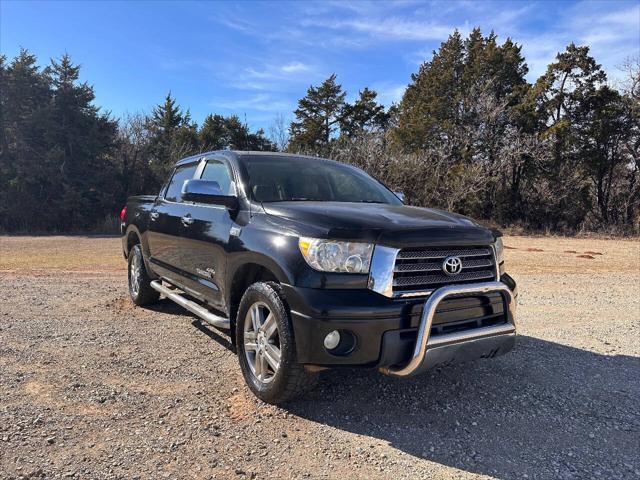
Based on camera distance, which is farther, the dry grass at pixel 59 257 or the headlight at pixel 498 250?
the dry grass at pixel 59 257

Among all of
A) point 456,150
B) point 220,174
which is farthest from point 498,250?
point 456,150

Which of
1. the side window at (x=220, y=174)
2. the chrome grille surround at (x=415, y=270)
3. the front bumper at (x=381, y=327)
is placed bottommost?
the front bumper at (x=381, y=327)

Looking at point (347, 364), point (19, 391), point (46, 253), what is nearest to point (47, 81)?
point (46, 253)

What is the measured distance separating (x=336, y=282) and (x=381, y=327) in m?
0.40

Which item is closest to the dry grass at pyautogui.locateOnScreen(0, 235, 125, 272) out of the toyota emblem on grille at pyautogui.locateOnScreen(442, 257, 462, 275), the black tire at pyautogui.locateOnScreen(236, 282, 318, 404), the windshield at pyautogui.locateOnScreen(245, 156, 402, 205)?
the windshield at pyautogui.locateOnScreen(245, 156, 402, 205)

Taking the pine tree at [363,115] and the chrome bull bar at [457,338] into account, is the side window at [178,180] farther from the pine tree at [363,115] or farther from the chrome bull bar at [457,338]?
the pine tree at [363,115]

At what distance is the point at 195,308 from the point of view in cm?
479

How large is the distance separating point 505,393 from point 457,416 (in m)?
0.66

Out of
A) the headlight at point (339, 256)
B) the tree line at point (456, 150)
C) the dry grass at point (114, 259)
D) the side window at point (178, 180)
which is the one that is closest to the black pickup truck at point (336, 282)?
the headlight at point (339, 256)

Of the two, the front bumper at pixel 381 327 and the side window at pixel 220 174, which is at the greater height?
the side window at pixel 220 174

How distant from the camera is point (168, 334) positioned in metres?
5.47

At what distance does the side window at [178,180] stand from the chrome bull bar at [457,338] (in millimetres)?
3357

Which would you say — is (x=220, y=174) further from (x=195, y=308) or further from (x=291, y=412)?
(x=291, y=412)

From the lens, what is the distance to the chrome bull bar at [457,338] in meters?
3.17
